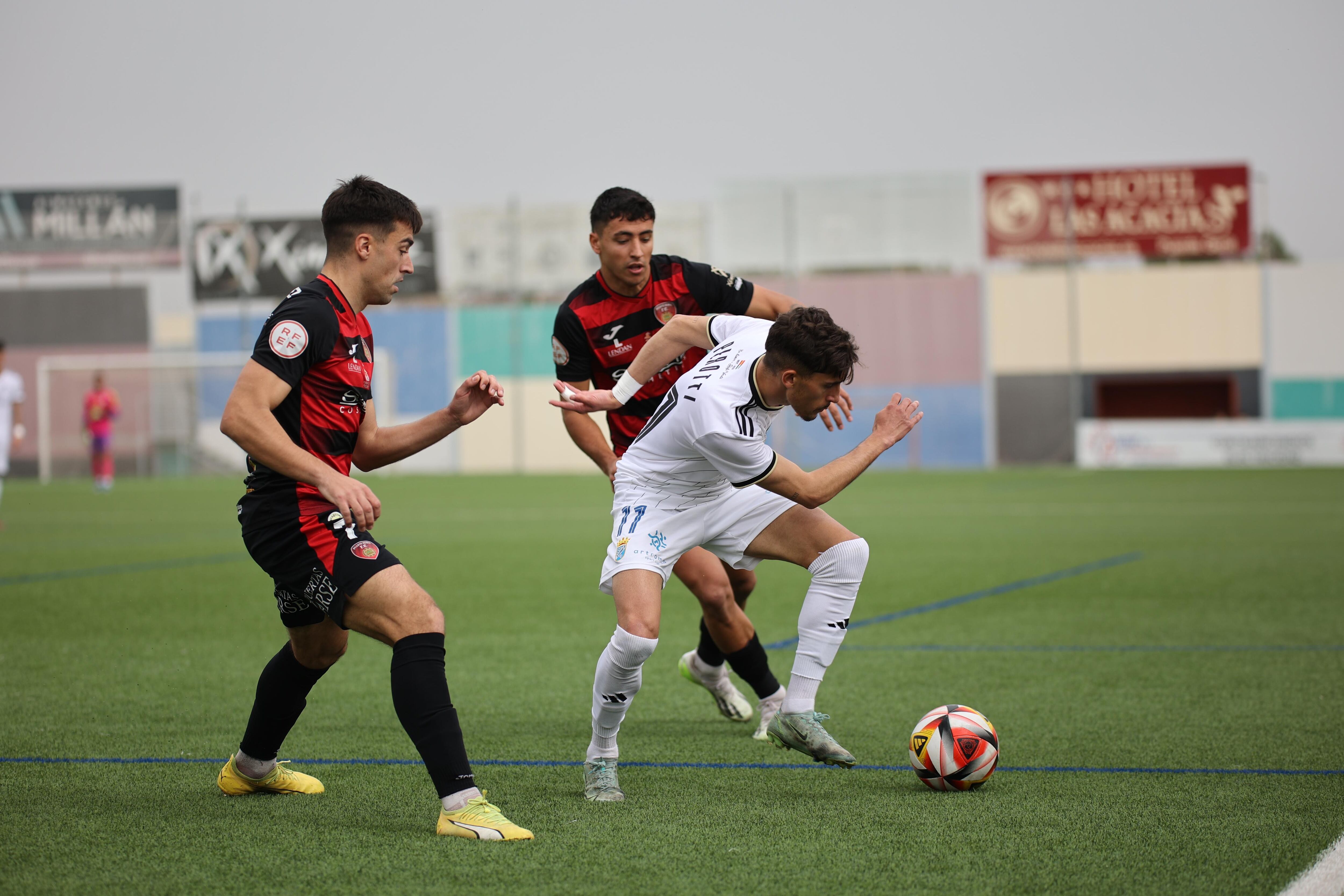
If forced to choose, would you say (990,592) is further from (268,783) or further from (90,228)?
(90,228)

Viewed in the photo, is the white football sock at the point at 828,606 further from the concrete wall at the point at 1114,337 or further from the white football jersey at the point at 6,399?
the concrete wall at the point at 1114,337

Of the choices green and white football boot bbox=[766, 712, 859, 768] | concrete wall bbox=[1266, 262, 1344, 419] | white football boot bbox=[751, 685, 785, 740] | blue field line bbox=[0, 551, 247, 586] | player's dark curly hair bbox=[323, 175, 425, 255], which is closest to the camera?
player's dark curly hair bbox=[323, 175, 425, 255]

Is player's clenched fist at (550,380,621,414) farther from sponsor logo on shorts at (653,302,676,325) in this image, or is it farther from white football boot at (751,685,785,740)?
white football boot at (751,685,785,740)

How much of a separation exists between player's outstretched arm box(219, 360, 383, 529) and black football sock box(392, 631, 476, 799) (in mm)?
407

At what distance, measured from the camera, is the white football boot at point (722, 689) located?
5.55 meters

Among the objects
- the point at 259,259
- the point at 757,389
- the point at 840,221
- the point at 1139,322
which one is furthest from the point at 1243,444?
the point at 259,259

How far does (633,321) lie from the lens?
5.61m

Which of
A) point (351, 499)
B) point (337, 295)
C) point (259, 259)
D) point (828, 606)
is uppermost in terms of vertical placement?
point (259, 259)

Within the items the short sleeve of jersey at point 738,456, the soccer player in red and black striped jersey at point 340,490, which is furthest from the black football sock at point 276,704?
the short sleeve of jersey at point 738,456

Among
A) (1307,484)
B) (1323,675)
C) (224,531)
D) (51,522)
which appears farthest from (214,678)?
(1307,484)

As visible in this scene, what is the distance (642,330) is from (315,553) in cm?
230

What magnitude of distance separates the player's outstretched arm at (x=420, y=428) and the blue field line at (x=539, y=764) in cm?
122

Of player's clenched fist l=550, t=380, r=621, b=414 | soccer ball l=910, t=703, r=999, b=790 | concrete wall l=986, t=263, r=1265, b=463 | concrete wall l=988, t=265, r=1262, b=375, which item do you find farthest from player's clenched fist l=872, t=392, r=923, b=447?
concrete wall l=988, t=265, r=1262, b=375

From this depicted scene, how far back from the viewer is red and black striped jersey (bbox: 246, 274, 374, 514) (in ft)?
12.0
